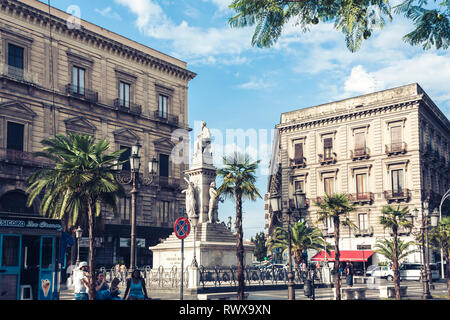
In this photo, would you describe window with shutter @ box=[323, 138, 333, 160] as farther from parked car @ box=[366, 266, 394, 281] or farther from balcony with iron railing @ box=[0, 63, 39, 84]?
balcony with iron railing @ box=[0, 63, 39, 84]

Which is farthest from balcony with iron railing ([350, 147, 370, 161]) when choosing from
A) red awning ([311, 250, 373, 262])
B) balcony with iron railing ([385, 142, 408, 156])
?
red awning ([311, 250, 373, 262])

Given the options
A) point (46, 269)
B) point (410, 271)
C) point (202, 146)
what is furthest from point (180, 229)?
point (410, 271)

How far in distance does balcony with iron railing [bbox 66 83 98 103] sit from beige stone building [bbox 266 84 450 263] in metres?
21.1

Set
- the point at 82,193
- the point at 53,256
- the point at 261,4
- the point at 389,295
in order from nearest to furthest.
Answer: the point at 261,4
the point at 53,256
the point at 82,193
the point at 389,295

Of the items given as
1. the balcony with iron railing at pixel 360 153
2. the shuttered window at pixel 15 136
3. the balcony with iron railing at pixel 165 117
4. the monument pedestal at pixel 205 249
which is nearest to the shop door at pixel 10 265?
the monument pedestal at pixel 205 249

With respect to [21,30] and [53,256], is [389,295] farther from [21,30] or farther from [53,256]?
[21,30]

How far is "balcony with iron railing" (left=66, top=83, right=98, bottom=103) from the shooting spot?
40.6 metres

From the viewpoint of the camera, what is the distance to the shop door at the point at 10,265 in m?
13.9

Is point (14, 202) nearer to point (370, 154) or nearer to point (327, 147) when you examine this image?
point (327, 147)

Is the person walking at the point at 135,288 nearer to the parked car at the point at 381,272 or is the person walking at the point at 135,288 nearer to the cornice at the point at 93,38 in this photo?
the cornice at the point at 93,38

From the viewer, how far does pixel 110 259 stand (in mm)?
43250
